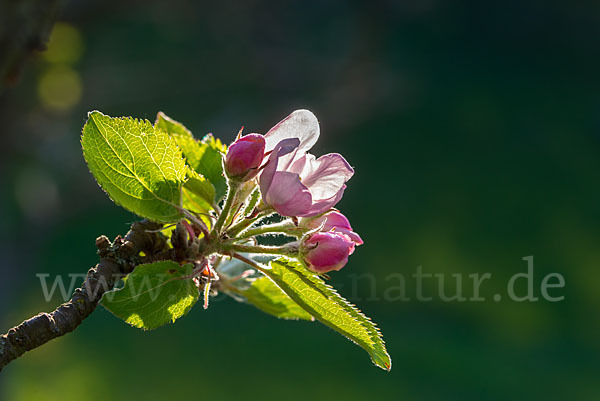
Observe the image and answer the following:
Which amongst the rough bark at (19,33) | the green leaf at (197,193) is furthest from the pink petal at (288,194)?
the rough bark at (19,33)

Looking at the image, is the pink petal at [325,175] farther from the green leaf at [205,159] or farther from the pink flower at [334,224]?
the green leaf at [205,159]

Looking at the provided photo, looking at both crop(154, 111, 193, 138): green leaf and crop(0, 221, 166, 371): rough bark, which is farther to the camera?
crop(154, 111, 193, 138): green leaf

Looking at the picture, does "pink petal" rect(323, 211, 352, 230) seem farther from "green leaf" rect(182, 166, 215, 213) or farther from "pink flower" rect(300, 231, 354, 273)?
"green leaf" rect(182, 166, 215, 213)

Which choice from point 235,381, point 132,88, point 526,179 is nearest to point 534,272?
point 526,179

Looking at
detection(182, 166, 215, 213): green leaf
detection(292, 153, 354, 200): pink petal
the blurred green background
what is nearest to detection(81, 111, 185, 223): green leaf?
detection(182, 166, 215, 213): green leaf

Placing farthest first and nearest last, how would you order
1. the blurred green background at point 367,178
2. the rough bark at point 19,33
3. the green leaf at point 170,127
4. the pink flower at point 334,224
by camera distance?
the blurred green background at point 367,178 < the rough bark at point 19,33 < the green leaf at point 170,127 < the pink flower at point 334,224

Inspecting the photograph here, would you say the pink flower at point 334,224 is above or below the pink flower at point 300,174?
below
